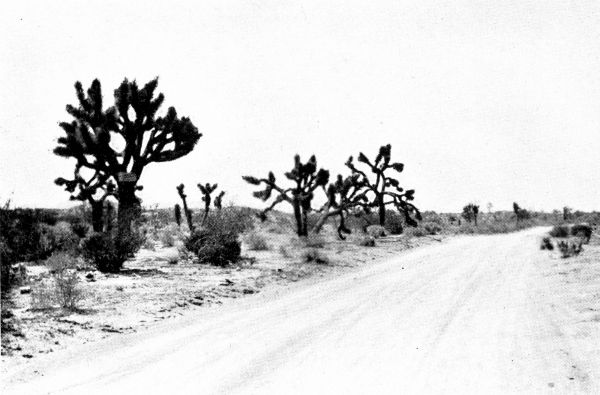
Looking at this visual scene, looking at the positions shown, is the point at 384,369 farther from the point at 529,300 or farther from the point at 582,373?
the point at 529,300

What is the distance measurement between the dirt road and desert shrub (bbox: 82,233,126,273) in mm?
4743

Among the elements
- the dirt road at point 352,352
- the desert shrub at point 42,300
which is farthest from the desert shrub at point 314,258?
the desert shrub at point 42,300

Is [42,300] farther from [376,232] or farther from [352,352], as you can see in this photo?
[376,232]

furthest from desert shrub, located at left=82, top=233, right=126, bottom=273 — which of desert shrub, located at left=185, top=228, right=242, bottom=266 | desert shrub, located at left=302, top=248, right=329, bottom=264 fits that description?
desert shrub, located at left=302, top=248, right=329, bottom=264

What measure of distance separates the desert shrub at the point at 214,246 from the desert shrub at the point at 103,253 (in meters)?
2.54

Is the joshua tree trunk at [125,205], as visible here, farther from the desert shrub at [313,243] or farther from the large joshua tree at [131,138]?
the desert shrub at [313,243]

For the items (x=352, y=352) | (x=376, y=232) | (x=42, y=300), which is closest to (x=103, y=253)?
(x=42, y=300)

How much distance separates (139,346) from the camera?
5812 mm

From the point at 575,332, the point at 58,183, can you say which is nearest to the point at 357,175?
the point at 58,183

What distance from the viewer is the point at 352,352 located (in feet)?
16.9

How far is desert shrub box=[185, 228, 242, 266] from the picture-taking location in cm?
1405

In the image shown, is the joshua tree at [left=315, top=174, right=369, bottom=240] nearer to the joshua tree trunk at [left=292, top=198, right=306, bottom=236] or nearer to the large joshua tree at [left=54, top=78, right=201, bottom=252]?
the joshua tree trunk at [left=292, top=198, right=306, bottom=236]

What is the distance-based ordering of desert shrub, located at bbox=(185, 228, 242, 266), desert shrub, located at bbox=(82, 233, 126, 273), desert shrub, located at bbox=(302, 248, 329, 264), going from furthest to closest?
desert shrub, located at bbox=(302, 248, 329, 264) < desert shrub, located at bbox=(185, 228, 242, 266) < desert shrub, located at bbox=(82, 233, 126, 273)

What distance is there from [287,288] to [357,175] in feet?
70.0
